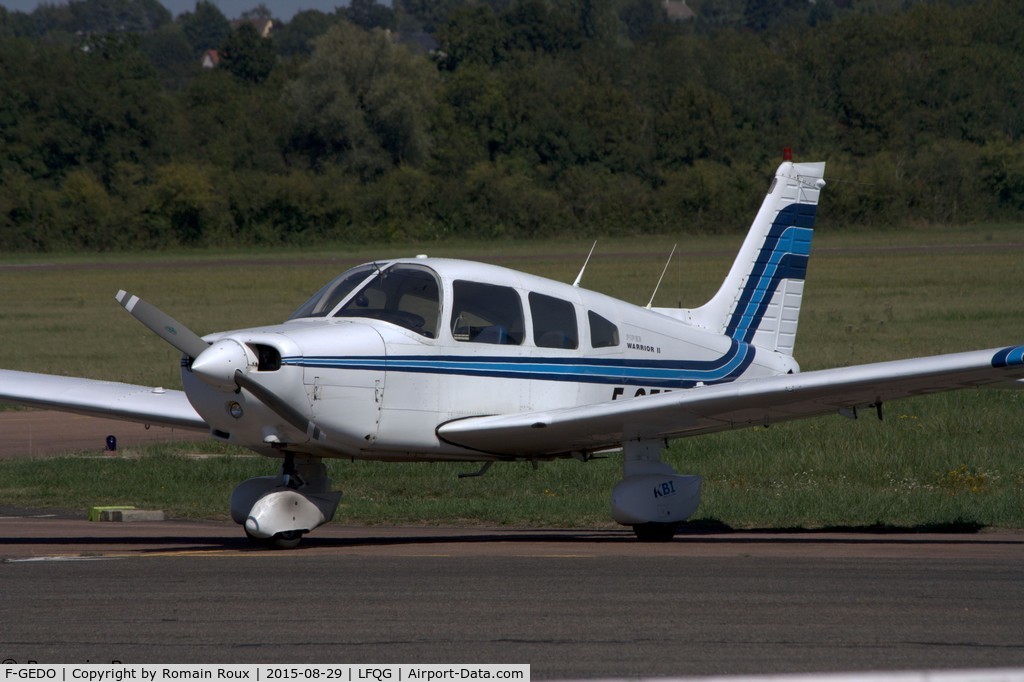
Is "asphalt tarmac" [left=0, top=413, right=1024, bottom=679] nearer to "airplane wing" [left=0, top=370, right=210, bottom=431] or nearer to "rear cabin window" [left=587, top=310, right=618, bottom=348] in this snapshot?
"airplane wing" [left=0, top=370, right=210, bottom=431]

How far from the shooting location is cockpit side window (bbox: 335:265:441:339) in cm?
1062

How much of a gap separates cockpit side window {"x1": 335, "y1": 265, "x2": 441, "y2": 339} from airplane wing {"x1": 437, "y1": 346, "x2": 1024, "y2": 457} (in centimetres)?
85

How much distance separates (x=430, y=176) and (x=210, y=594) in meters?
62.6

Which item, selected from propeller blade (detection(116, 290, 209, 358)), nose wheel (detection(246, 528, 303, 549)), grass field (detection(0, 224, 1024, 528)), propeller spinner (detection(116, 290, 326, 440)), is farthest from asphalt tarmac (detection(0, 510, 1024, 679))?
grass field (detection(0, 224, 1024, 528))

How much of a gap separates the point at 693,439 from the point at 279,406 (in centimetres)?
896

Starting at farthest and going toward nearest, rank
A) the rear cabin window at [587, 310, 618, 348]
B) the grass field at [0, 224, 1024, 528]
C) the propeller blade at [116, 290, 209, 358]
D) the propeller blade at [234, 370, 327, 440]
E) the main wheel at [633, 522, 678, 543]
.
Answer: the grass field at [0, 224, 1024, 528], the rear cabin window at [587, 310, 618, 348], the main wheel at [633, 522, 678, 543], the propeller blade at [116, 290, 209, 358], the propeller blade at [234, 370, 327, 440]

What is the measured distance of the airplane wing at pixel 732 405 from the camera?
32.8 ft

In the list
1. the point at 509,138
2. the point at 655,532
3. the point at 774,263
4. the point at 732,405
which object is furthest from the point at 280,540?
the point at 509,138

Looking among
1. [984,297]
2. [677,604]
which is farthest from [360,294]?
[984,297]

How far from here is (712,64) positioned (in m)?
81.2

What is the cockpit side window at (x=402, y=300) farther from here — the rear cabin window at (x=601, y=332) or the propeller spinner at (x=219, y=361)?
the rear cabin window at (x=601, y=332)

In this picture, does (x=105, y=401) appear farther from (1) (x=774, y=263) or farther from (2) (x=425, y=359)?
(1) (x=774, y=263)

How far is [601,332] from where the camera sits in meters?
11.8

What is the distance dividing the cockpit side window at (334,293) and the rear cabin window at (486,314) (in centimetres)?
70
